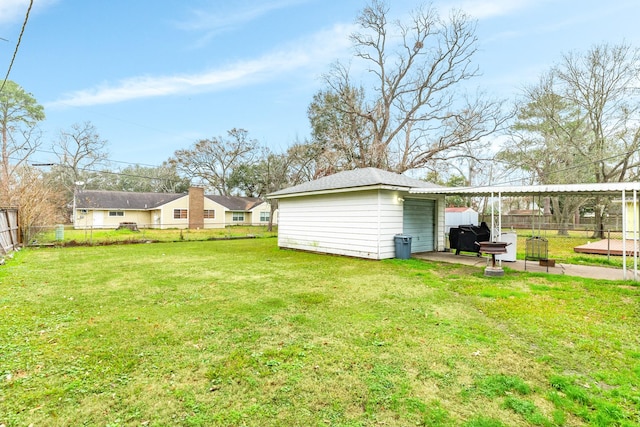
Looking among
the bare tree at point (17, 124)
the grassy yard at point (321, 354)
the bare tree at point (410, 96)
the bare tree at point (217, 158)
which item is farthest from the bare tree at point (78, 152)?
the grassy yard at point (321, 354)

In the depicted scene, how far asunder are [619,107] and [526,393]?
23385 millimetres

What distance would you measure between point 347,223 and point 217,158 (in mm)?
31457

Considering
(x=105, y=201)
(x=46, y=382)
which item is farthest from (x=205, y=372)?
(x=105, y=201)

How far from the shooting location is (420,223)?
11148 mm

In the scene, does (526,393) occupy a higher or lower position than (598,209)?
lower

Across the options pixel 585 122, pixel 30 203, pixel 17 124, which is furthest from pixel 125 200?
pixel 585 122

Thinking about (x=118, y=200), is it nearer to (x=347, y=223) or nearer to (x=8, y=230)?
(x=8, y=230)

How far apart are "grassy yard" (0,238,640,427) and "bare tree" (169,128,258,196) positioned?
104 feet

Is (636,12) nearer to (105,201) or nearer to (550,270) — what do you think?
(550,270)

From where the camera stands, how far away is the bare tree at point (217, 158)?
36.4 m

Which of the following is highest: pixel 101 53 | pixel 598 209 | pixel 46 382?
pixel 101 53

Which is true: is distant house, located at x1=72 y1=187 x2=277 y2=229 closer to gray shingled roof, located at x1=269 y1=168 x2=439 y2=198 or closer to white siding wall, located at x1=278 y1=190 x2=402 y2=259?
white siding wall, located at x1=278 y1=190 x2=402 y2=259

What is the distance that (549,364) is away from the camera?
9.78 feet

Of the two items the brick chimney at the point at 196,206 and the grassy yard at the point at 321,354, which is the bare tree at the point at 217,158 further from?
the grassy yard at the point at 321,354
